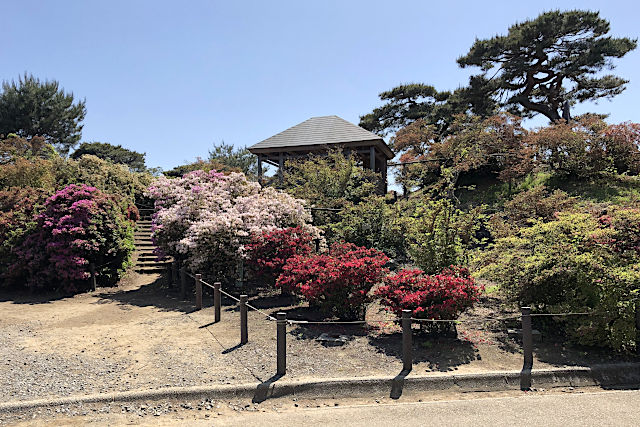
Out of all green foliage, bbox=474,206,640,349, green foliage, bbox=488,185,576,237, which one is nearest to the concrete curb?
green foliage, bbox=474,206,640,349

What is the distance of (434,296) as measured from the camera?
241 inches

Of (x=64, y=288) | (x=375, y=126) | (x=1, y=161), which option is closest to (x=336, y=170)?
(x=64, y=288)

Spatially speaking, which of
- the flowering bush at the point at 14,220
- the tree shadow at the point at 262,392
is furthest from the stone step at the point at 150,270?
the tree shadow at the point at 262,392

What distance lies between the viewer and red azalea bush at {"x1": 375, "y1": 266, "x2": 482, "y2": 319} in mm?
6039

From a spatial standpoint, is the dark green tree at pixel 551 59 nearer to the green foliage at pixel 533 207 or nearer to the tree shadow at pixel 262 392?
the green foliage at pixel 533 207

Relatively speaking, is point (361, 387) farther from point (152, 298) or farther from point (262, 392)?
point (152, 298)

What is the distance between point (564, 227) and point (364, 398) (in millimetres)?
4644

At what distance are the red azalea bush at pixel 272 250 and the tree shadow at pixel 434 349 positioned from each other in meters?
3.32

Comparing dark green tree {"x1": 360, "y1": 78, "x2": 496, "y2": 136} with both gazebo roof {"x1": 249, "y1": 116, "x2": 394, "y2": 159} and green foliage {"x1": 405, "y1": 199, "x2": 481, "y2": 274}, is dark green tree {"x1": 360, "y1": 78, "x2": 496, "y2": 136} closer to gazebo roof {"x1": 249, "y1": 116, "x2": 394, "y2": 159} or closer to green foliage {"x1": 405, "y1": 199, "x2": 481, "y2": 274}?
gazebo roof {"x1": 249, "y1": 116, "x2": 394, "y2": 159}

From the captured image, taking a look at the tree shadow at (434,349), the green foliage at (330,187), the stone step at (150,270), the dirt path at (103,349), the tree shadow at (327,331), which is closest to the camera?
the dirt path at (103,349)

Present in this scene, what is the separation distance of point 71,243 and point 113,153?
133 ft

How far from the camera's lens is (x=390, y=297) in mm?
6504

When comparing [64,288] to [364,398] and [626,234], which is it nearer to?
[364,398]

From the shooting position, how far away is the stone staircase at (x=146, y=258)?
1363cm
